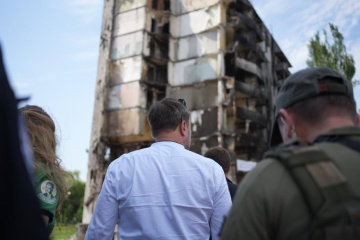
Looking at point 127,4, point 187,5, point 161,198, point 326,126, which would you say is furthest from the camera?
point 127,4

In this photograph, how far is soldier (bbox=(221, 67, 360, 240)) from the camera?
122 cm

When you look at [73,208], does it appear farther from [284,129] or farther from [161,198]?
[284,129]

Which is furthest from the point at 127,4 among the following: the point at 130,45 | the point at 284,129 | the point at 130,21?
the point at 284,129

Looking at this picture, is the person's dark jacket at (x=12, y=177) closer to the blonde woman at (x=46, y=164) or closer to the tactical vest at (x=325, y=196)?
the tactical vest at (x=325, y=196)

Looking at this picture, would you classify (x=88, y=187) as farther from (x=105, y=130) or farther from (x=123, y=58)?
(x=123, y=58)

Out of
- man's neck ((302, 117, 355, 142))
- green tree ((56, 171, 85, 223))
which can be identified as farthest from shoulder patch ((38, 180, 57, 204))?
green tree ((56, 171, 85, 223))

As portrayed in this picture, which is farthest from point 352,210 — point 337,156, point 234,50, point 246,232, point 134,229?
point 234,50

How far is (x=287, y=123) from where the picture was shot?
1.61m

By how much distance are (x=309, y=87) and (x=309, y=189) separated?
519mm

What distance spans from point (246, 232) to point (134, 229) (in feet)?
5.21

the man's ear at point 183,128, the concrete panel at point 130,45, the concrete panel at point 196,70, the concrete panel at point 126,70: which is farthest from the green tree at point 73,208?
the man's ear at point 183,128

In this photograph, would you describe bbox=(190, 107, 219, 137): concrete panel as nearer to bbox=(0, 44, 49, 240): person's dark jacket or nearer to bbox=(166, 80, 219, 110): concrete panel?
bbox=(166, 80, 219, 110): concrete panel

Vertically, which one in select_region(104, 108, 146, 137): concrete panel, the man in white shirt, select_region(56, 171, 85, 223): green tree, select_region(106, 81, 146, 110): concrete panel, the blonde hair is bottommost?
select_region(56, 171, 85, 223): green tree

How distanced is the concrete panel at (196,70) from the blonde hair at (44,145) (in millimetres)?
26822
